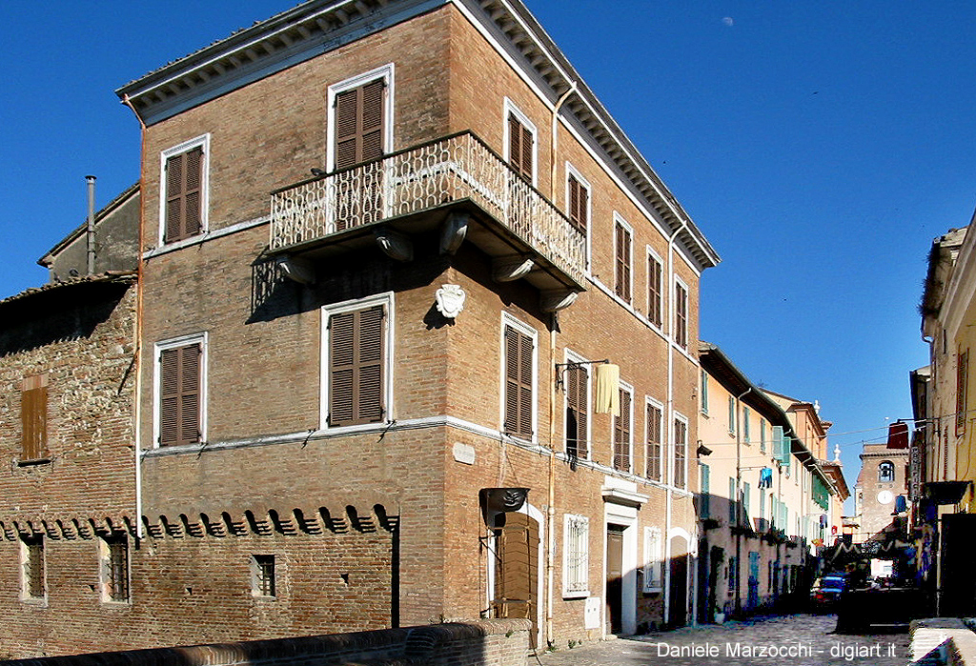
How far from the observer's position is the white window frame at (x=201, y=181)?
18.2 meters

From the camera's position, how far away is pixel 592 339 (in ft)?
66.7

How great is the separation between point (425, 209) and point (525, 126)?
4.23 meters

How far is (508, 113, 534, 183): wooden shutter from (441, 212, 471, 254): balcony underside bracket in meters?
2.71

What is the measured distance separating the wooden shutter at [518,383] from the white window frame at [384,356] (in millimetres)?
2153

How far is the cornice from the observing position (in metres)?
16.5

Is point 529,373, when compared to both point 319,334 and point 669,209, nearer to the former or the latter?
point 319,334

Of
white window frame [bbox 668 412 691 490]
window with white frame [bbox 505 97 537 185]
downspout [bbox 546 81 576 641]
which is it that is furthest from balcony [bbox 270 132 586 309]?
white window frame [bbox 668 412 691 490]

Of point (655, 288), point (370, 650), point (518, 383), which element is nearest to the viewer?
point (370, 650)

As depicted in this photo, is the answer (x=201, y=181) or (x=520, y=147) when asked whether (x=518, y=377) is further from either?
(x=201, y=181)

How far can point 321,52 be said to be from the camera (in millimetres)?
17125

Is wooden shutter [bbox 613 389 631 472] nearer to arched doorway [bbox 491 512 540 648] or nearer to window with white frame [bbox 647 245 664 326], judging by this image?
window with white frame [bbox 647 245 664 326]

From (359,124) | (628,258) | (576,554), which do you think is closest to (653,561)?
(576,554)

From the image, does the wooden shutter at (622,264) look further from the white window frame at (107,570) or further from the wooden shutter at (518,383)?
the white window frame at (107,570)

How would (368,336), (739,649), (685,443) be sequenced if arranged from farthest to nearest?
(685,443), (739,649), (368,336)
